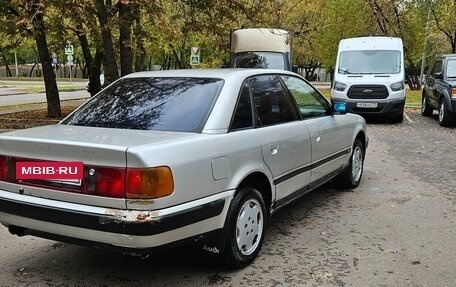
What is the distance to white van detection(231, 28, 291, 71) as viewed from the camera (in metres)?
16.9

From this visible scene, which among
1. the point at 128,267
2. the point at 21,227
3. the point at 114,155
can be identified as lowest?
the point at 128,267

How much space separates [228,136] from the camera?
3.93 m

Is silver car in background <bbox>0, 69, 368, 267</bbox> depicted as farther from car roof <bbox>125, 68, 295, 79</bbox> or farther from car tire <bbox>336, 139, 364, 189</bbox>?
car tire <bbox>336, 139, 364, 189</bbox>

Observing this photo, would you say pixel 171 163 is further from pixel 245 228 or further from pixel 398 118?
pixel 398 118

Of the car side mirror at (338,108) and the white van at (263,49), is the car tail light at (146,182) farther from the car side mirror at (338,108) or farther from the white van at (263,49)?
the white van at (263,49)

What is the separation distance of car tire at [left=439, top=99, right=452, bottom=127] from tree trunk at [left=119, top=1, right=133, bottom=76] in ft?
27.5

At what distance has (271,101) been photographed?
4793 mm

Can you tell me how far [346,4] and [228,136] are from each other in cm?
2924

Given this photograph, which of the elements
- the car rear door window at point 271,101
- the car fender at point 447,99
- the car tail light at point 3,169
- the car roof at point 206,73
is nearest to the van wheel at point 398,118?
the car fender at point 447,99

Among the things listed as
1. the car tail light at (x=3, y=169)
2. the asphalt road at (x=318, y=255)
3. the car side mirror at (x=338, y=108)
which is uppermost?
the car side mirror at (x=338, y=108)

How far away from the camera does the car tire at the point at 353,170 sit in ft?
21.7

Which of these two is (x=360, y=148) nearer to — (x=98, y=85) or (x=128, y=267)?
(x=128, y=267)

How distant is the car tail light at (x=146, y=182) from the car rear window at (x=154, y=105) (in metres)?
0.66

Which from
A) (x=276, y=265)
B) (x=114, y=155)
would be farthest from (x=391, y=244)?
(x=114, y=155)
